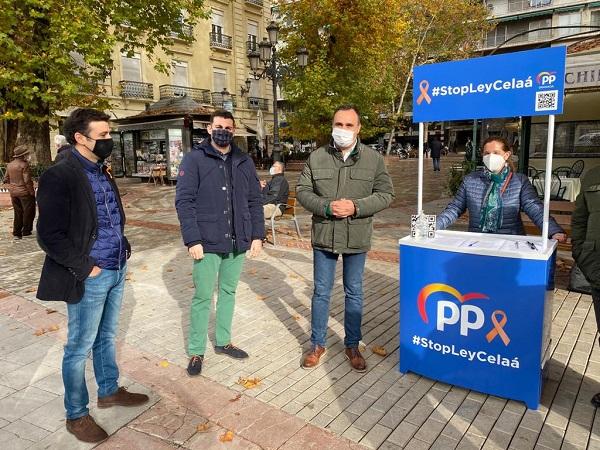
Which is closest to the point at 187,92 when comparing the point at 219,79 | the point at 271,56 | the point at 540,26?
the point at 219,79

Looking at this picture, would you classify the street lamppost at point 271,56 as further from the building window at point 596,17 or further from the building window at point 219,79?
the building window at point 596,17

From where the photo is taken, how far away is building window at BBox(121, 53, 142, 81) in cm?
2820

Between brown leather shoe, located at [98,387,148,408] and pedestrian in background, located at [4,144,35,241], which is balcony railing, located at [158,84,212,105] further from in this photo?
brown leather shoe, located at [98,387,148,408]

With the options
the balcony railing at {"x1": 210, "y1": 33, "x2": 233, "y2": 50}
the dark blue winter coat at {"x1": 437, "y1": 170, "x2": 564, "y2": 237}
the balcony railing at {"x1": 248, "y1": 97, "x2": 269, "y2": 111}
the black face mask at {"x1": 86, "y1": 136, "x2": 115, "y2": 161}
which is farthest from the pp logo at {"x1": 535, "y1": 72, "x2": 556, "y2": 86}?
the balcony railing at {"x1": 248, "y1": 97, "x2": 269, "y2": 111}

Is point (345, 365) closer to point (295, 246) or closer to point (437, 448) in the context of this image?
point (437, 448)

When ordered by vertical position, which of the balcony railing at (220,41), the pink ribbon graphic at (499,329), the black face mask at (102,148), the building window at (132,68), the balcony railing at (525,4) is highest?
the balcony railing at (525,4)

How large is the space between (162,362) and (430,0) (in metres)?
29.9

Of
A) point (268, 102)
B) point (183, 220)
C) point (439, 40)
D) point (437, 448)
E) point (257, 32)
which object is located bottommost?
point (437, 448)

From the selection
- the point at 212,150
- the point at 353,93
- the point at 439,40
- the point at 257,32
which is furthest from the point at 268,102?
the point at 212,150

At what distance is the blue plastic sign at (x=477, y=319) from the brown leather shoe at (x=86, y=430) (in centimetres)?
215

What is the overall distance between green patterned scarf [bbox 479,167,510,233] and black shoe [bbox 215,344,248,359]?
224cm

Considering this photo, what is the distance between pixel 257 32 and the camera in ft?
121

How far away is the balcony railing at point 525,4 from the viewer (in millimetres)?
42631

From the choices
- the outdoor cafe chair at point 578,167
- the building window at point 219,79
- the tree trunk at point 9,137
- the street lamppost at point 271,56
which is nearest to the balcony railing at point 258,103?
the building window at point 219,79
